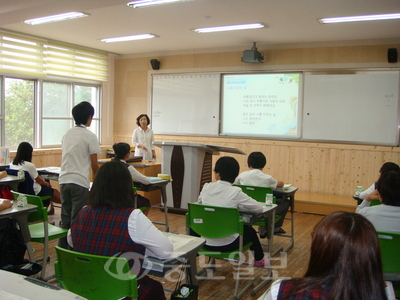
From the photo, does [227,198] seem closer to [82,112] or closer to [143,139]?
[82,112]

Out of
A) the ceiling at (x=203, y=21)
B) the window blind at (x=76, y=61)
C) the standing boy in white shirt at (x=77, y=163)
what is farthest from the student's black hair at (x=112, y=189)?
the window blind at (x=76, y=61)

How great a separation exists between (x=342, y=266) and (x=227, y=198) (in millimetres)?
2005

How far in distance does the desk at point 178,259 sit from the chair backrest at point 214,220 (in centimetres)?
64

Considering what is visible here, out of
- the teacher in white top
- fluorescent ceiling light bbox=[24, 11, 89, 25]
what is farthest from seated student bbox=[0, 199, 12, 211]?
the teacher in white top

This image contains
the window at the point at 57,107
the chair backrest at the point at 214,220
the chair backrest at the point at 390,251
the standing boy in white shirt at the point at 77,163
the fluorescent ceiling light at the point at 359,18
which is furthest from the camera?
the window at the point at 57,107

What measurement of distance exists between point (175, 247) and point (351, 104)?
210 inches

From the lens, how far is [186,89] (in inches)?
315

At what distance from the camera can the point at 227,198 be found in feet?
10.2

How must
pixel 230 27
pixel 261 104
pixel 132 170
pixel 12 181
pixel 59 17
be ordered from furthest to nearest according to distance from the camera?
pixel 261 104 → pixel 230 27 → pixel 59 17 → pixel 132 170 → pixel 12 181

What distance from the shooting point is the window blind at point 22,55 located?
662 cm

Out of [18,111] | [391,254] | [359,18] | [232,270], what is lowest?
[232,270]

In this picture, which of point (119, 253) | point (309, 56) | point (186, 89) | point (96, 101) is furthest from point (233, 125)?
point (119, 253)

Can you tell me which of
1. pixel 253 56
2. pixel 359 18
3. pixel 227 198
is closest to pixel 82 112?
pixel 227 198

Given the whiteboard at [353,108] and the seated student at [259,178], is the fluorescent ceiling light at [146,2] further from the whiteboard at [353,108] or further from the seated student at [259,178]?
the whiteboard at [353,108]
